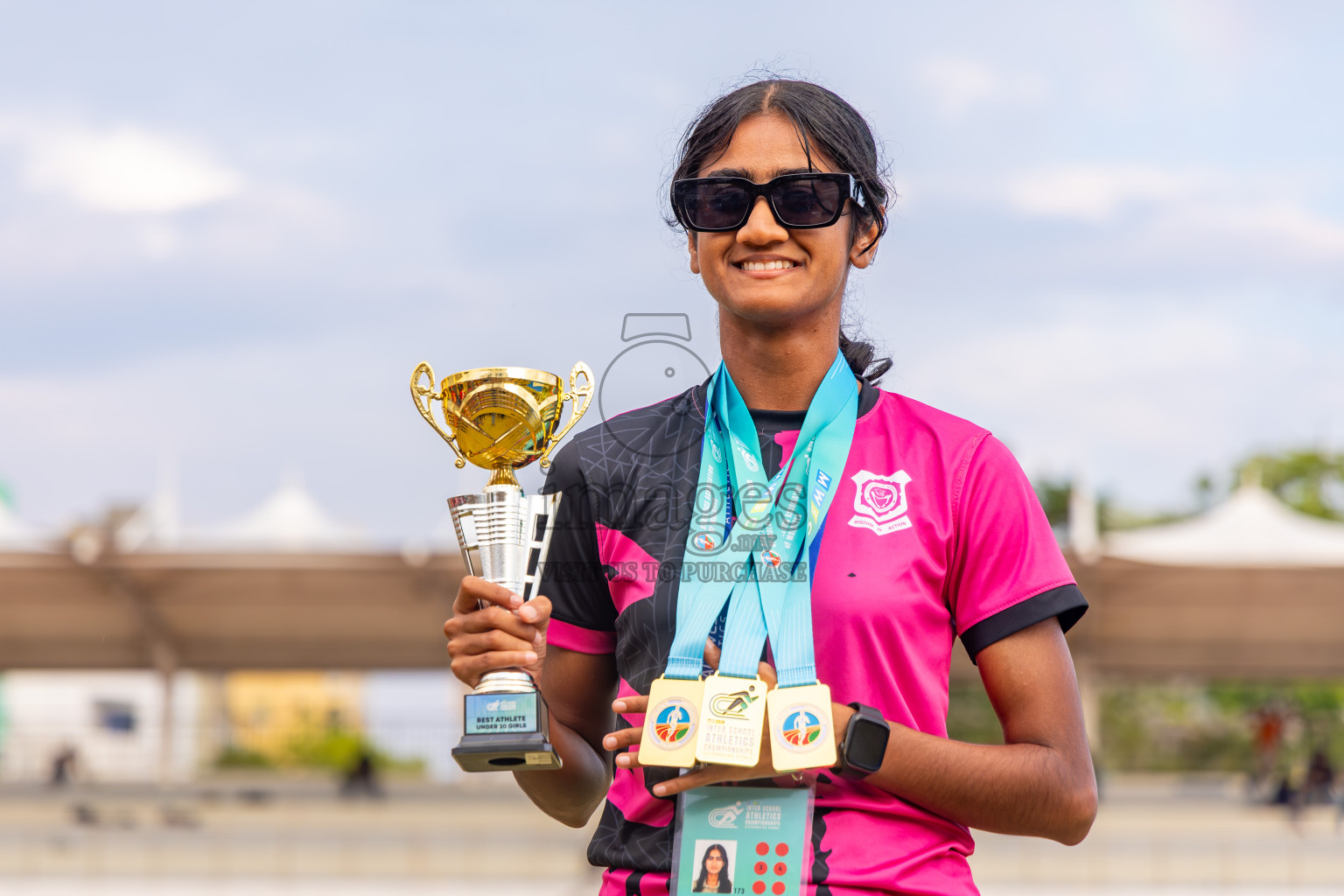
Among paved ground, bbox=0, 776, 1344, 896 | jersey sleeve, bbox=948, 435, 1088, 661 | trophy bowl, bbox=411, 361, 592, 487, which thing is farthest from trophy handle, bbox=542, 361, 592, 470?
paved ground, bbox=0, 776, 1344, 896

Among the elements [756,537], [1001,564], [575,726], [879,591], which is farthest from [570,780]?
[1001,564]

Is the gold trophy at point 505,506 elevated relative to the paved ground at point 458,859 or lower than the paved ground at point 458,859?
elevated

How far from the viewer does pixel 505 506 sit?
6.15 feet

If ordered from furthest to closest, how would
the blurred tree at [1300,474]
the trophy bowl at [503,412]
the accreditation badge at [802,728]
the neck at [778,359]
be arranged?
the blurred tree at [1300,474] → the trophy bowl at [503,412] → the neck at [778,359] → the accreditation badge at [802,728]

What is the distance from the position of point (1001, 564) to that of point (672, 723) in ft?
1.44

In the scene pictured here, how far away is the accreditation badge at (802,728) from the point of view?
4.69 feet

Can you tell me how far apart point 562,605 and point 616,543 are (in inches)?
6.5

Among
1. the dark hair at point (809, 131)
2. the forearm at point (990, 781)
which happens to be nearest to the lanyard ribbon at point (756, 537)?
the forearm at point (990, 781)

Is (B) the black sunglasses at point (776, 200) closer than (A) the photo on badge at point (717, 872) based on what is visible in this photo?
No

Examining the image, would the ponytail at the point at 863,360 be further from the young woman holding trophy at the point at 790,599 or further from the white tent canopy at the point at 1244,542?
the white tent canopy at the point at 1244,542

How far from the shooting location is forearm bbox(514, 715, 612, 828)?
179 centimetres

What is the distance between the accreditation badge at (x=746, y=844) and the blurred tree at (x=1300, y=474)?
35.1 m

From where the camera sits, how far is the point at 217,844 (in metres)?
10.3

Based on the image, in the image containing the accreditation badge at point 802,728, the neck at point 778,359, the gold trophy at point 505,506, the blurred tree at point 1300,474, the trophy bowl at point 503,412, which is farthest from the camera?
the blurred tree at point 1300,474
